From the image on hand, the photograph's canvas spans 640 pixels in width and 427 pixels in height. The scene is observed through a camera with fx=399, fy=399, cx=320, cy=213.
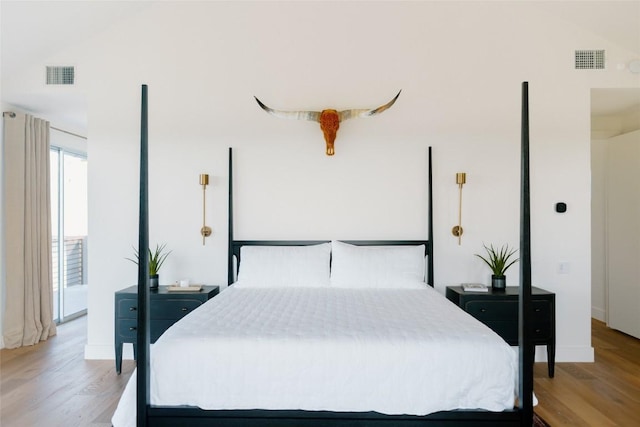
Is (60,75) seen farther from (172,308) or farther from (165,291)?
(172,308)

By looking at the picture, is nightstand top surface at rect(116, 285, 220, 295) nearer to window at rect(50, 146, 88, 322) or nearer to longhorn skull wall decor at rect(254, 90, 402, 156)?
longhorn skull wall decor at rect(254, 90, 402, 156)

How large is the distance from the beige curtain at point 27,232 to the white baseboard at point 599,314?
6.13 m

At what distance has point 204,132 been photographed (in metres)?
3.68

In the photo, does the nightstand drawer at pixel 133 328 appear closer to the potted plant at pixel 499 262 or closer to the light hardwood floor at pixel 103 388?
the light hardwood floor at pixel 103 388

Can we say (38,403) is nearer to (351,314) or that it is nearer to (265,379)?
(265,379)

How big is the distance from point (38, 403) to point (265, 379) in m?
1.93

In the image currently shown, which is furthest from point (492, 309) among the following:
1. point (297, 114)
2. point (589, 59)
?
point (589, 59)

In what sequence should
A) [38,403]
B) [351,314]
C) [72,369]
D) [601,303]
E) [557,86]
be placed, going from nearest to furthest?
[351,314]
[38,403]
[72,369]
[557,86]
[601,303]

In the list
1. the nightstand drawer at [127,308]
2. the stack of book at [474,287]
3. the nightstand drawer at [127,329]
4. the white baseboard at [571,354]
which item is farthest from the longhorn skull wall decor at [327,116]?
the white baseboard at [571,354]

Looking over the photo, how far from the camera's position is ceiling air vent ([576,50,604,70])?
351 centimetres

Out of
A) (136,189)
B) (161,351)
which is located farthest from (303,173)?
(161,351)

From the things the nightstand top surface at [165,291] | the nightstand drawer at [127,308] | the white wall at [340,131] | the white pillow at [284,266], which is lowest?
the nightstand drawer at [127,308]

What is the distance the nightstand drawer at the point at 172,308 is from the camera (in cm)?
320

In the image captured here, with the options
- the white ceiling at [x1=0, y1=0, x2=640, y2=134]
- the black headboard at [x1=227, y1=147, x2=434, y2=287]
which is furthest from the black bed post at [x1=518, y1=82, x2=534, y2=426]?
the white ceiling at [x1=0, y1=0, x2=640, y2=134]
